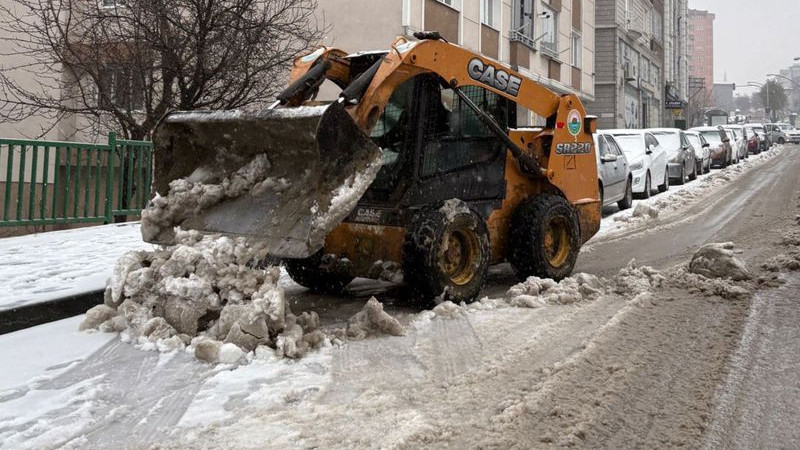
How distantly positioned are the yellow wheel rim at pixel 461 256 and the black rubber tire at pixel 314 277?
3.14ft

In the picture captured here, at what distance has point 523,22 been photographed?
24.5 meters

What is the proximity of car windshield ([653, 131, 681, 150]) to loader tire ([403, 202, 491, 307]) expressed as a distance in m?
15.8

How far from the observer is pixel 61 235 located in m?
9.55

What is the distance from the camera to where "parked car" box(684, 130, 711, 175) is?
23.5m

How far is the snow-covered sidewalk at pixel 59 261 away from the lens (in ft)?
19.6

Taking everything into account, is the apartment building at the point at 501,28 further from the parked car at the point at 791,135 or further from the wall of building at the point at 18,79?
the parked car at the point at 791,135

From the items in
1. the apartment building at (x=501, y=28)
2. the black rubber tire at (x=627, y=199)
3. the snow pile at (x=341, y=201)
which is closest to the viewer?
the snow pile at (x=341, y=201)

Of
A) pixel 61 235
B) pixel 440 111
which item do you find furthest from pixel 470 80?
pixel 61 235

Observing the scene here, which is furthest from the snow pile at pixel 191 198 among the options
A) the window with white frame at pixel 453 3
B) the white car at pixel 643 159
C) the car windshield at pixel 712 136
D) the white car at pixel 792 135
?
the white car at pixel 792 135

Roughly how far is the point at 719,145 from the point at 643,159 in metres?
14.0

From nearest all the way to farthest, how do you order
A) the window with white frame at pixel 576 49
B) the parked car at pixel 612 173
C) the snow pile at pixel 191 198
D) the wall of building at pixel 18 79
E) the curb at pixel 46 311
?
the curb at pixel 46 311
the snow pile at pixel 191 198
the parked car at pixel 612 173
the wall of building at pixel 18 79
the window with white frame at pixel 576 49

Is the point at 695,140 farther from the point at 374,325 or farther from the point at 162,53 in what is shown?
the point at 374,325

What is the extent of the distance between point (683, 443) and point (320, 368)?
82.1 inches

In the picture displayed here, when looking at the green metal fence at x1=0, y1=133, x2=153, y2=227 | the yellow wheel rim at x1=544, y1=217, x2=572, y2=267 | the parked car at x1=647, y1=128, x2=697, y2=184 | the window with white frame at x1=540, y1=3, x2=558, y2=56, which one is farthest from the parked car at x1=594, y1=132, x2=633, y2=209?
the window with white frame at x1=540, y1=3, x2=558, y2=56
